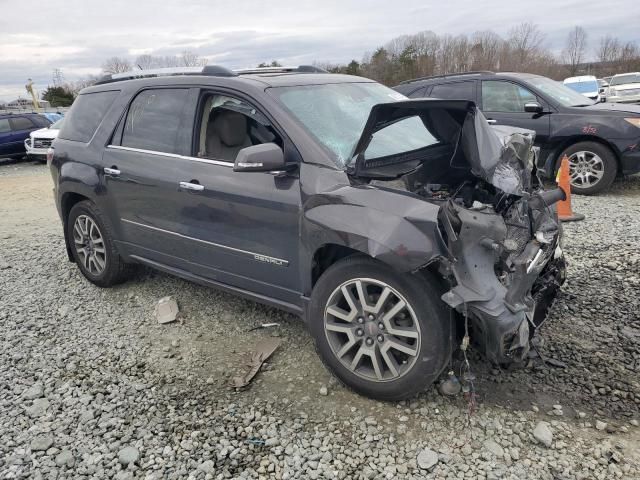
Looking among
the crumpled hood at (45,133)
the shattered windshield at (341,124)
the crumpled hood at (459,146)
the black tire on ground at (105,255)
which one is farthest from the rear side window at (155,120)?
the crumpled hood at (45,133)

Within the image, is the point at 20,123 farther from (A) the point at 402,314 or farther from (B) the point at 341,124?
(A) the point at 402,314

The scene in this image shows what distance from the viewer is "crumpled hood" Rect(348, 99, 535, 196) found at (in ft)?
9.64

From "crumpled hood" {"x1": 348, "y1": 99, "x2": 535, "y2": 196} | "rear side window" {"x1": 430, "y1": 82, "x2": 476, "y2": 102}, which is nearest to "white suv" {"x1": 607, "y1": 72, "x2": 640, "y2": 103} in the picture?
"rear side window" {"x1": 430, "y1": 82, "x2": 476, "y2": 102}

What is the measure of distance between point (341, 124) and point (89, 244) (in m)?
2.79

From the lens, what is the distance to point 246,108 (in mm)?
3521

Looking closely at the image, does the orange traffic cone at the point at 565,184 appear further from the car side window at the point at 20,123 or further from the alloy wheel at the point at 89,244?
the car side window at the point at 20,123

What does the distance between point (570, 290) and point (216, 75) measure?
3.27m

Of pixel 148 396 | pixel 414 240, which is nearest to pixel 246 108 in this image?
pixel 414 240

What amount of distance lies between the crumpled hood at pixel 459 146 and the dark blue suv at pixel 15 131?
17.5 metres

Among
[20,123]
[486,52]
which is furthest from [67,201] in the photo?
[486,52]

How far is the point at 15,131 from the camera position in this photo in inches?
671

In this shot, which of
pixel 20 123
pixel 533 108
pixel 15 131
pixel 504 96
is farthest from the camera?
pixel 20 123

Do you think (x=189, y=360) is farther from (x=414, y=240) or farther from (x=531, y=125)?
(x=531, y=125)

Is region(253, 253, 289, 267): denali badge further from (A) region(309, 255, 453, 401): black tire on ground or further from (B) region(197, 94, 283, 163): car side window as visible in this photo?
(B) region(197, 94, 283, 163): car side window
